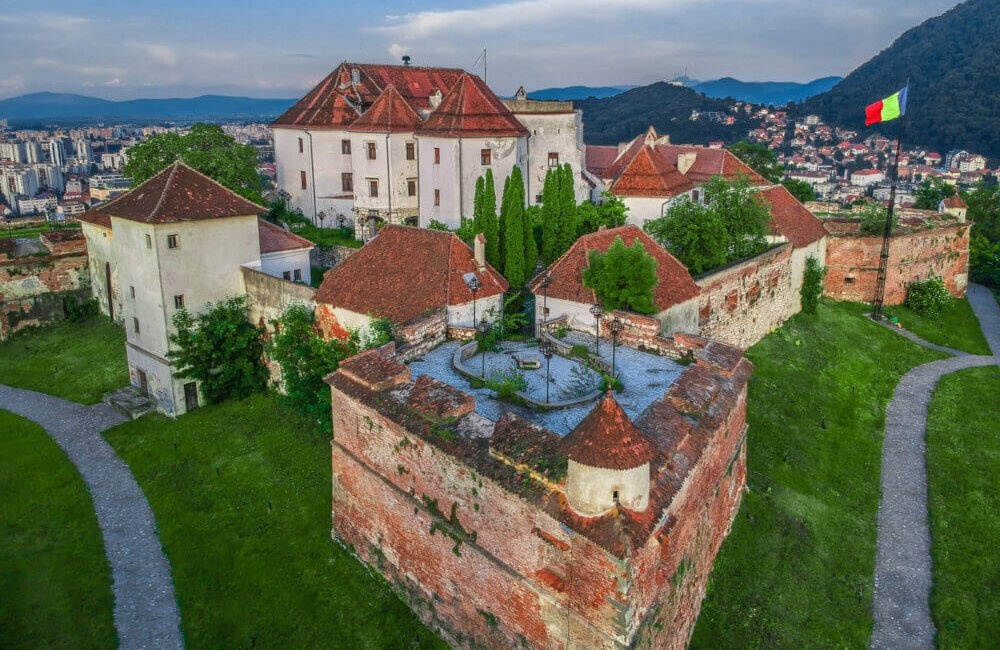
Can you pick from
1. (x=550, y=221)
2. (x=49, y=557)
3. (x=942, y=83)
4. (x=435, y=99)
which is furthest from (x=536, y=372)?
(x=942, y=83)

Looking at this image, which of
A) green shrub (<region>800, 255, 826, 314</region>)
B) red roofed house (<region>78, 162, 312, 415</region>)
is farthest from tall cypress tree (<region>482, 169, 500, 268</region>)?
green shrub (<region>800, 255, 826, 314</region>)

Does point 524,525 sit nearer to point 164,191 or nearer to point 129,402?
point 164,191

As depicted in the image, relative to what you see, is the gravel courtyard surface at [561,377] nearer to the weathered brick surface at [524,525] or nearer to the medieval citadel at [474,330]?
the medieval citadel at [474,330]

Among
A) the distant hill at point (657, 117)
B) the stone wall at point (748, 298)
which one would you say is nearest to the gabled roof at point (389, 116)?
the stone wall at point (748, 298)

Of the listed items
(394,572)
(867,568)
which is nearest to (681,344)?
(867,568)

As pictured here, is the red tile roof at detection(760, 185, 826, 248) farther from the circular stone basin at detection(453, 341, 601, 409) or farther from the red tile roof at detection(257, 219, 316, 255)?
the red tile roof at detection(257, 219, 316, 255)
